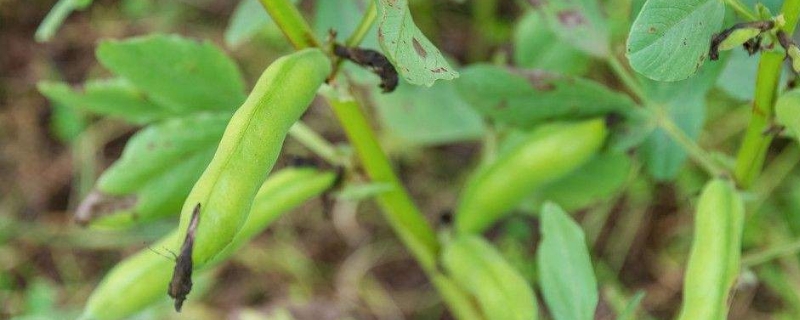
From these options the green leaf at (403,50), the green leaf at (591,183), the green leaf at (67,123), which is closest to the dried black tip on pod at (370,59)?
the green leaf at (403,50)

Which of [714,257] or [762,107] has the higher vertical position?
[762,107]

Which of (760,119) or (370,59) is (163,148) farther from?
(760,119)

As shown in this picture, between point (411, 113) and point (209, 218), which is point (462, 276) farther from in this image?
point (209, 218)

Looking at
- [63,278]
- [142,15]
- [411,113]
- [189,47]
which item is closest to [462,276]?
[411,113]

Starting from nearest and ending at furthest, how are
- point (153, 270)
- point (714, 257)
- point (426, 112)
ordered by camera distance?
point (714, 257) → point (153, 270) → point (426, 112)

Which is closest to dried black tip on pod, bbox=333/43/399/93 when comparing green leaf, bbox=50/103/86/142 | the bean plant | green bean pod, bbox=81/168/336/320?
the bean plant

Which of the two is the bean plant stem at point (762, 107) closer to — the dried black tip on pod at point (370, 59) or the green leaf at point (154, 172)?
the dried black tip on pod at point (370, 59)

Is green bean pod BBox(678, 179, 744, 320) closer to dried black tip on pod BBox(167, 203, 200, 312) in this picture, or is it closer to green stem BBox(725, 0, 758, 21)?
green stem BBox(725, 0, 758, 21)

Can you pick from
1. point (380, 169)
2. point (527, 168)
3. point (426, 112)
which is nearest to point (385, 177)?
point (380, 169)
